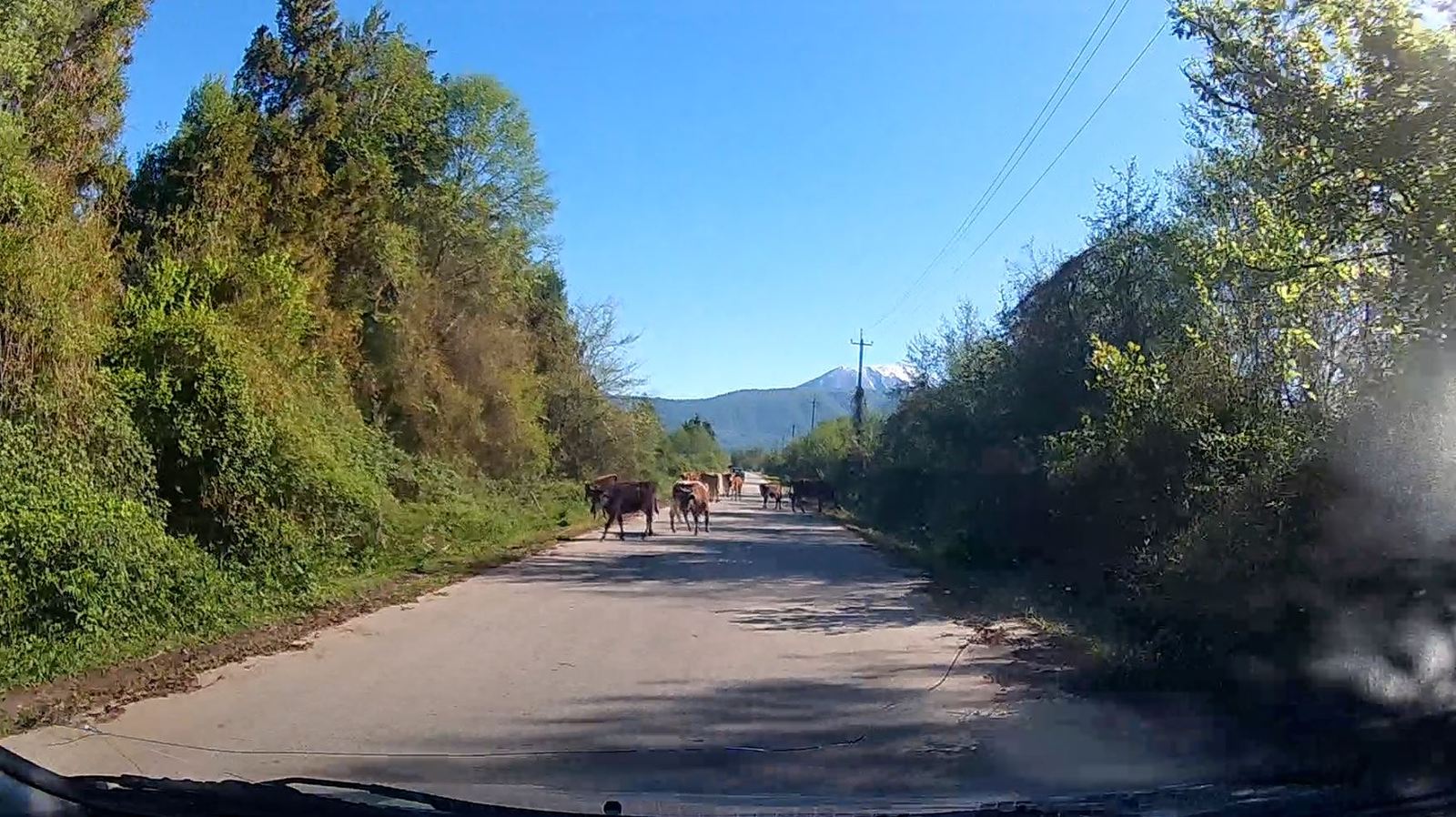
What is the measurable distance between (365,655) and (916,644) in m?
5.56

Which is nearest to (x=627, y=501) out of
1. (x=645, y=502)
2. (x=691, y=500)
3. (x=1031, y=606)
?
(x=645, y=502)

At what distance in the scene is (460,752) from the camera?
7.68 m

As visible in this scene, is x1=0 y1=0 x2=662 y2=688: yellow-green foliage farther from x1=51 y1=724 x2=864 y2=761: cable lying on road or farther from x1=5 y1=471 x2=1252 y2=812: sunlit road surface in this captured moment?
x1=51 y1=724 x2=864 y2=761: cable lying on road

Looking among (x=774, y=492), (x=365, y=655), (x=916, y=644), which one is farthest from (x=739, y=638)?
(x=774, y=492)

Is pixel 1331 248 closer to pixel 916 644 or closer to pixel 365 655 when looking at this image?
pixel 916 644

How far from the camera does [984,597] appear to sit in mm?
18516

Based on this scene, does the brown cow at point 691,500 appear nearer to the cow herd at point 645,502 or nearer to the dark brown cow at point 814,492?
the cow herd at point 645,502

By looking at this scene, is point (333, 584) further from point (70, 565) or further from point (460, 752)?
point (460, 752)

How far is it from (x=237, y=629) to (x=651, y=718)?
5.91 metres

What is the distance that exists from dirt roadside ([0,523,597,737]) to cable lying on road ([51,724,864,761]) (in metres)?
0.65

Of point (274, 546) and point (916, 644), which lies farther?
point (274, 546)

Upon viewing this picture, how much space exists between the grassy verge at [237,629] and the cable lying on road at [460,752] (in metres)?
0.89

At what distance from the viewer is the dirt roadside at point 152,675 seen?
877cm

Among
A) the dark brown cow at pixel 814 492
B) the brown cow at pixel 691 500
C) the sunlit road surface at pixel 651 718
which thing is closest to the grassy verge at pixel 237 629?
the sunlit road surface at pixel 651 718
